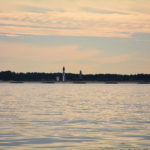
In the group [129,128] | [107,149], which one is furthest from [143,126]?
[107,149]

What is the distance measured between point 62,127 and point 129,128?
468 centimetres

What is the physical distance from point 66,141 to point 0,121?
438 inches

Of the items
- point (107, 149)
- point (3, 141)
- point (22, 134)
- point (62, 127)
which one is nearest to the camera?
point (107, 149)

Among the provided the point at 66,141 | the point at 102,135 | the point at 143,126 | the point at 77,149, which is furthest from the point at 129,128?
the point at 77,149

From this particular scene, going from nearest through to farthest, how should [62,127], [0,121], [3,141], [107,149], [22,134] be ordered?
[107,149], [3,141], [22,134], [62,127], [0,121]

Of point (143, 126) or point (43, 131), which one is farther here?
point (143, 126)

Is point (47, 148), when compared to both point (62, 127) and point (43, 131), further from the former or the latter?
point (62, 127)

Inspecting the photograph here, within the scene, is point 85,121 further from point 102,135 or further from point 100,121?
point 102,135

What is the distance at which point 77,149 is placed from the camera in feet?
72.6

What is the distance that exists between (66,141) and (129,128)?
7.64m

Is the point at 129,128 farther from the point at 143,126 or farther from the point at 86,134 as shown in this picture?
the point at 86,134

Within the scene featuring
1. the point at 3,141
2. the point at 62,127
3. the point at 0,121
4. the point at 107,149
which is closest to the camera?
the point at 107,149

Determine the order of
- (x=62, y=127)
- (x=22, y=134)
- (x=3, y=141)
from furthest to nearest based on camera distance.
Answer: (x=62, y=127) → (x=22, y=134) → (x=3, y=141)

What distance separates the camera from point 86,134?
2756cm
